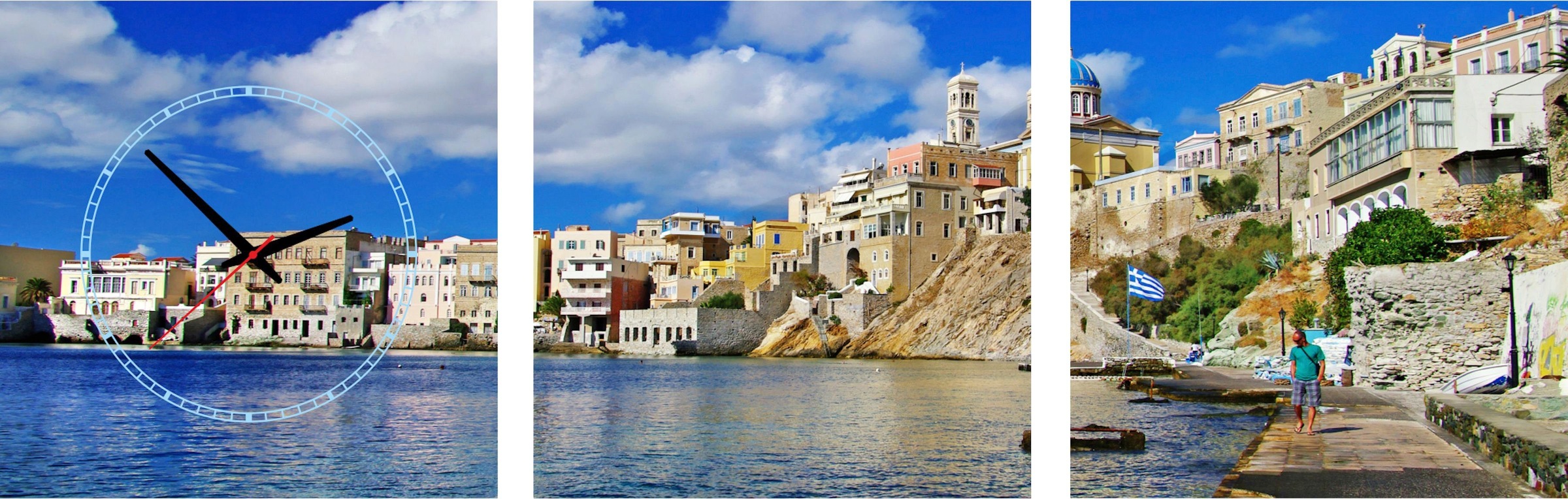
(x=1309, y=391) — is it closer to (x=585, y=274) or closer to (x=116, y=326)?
(x=116, y=326)

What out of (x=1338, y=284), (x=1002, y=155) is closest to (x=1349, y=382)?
(x=1338, y=284)

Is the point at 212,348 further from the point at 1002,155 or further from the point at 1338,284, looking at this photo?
the point at 1002,155

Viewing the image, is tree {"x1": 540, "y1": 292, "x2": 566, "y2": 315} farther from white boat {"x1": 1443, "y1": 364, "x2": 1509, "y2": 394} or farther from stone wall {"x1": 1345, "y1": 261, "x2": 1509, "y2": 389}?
white boat {"x1": 1443, "y1": 364, "x2": 1509, "y2": 394}

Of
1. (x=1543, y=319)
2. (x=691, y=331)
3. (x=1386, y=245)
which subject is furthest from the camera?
(x=691, y=331)

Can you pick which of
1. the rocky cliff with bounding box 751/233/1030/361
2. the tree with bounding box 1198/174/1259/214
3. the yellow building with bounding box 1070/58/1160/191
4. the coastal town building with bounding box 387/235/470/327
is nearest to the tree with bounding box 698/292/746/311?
the rocky cliff with bounding box 751/233/1030/361

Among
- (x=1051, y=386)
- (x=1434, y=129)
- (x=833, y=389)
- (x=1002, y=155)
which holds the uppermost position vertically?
(x=1002, y=155)

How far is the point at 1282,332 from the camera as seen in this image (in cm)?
1276

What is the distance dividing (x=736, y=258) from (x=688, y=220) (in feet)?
15.7

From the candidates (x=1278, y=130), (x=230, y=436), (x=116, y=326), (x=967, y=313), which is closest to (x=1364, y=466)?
(x=230, y=436)

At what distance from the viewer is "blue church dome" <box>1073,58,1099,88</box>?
2451cm

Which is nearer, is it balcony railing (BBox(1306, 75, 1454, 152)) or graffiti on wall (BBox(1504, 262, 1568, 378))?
graffiti on wall (BBox(1504, 262, 1568, 378))

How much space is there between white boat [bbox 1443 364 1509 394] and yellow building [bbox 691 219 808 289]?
25951mm

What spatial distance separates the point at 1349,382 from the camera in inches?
329

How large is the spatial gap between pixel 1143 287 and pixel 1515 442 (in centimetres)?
1566
